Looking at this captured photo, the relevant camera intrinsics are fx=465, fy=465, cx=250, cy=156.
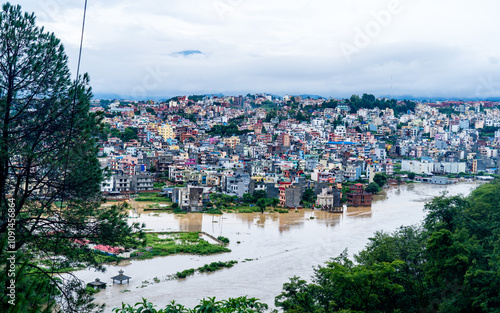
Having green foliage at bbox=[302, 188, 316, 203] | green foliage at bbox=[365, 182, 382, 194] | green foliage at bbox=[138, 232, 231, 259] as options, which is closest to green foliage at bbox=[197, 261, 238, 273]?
green foliage at bbox=[138, 232, 231, 259]

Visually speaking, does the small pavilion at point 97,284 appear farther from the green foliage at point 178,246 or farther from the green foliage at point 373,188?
the green foliage at point 373,188

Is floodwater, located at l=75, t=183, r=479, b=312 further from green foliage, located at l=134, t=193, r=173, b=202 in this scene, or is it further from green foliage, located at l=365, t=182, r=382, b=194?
green foliage, located at l=134, t=193, r=173, b=202

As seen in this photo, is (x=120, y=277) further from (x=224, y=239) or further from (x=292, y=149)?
(x=292, y=149)

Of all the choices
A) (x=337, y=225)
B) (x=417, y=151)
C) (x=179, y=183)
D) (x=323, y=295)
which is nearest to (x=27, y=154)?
(x=323, y=295)

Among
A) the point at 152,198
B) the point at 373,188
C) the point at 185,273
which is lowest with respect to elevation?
the point at 185,273

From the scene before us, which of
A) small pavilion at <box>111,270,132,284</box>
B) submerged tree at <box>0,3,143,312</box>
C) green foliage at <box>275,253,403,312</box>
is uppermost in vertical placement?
submerged tree at <box>0,3,143,312</box>

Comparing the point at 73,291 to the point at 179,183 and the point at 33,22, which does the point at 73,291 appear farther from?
the point at 179,183

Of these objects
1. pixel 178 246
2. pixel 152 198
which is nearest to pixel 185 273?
pixel 178 246
